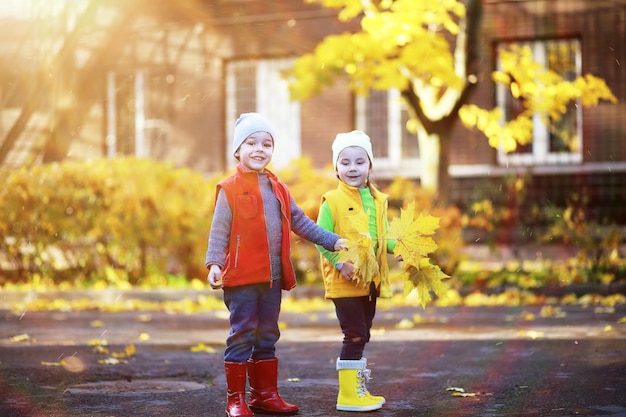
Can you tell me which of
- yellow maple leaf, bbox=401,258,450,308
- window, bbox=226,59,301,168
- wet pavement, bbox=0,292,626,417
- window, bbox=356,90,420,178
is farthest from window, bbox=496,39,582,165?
yellow maple leaf, bbox=401,258,450,308

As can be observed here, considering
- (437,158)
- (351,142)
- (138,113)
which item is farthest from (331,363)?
(138,113)

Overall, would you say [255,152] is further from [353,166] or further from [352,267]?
[352,267]

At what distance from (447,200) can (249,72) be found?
24.6ft

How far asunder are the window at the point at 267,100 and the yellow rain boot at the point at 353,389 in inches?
564

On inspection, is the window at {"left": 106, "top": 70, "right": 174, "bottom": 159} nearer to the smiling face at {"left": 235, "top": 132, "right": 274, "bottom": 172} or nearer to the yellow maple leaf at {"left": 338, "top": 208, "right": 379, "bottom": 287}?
the smiling face at {"left": 235, "top": 132, "right": 274, "bottom": 172}

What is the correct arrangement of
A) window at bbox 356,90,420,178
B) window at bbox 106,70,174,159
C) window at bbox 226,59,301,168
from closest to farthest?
window at bbox 356,90,420,178
window at bbox 226,59,301,168
window at bbox 106,70,174,159

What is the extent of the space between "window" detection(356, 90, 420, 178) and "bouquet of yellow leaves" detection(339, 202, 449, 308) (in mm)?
13497

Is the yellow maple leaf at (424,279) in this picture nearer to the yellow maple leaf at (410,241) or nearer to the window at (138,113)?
the yellow maple leaf at (410,241)

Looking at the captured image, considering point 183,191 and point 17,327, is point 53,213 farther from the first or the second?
point 17,327

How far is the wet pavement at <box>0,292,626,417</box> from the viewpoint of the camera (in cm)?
561

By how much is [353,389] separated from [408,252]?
0.74m

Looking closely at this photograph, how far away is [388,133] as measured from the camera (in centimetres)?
1909

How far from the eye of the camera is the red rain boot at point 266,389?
5.29 m

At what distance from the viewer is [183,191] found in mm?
Answer: 13492
